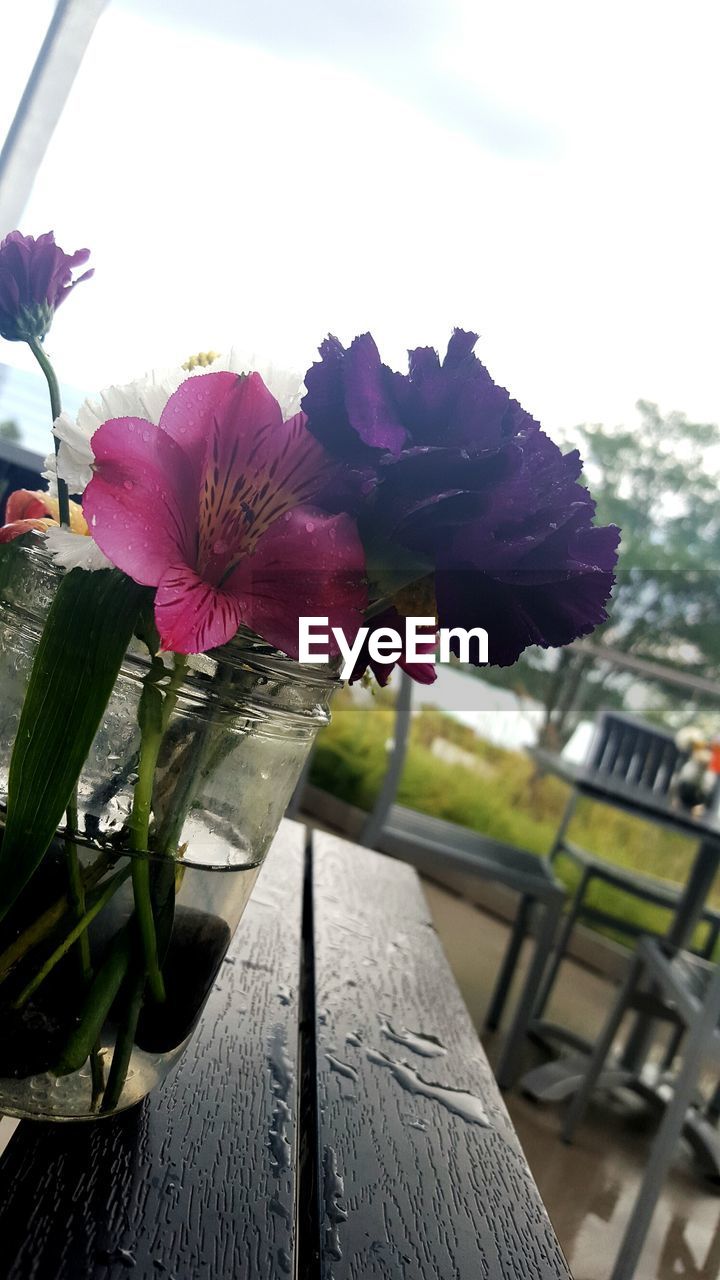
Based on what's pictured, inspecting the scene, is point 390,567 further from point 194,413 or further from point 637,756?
point 637,756

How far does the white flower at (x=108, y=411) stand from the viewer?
0.32m

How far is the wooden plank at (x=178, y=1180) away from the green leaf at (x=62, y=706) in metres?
0.10

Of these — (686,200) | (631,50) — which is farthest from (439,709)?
(631,50)

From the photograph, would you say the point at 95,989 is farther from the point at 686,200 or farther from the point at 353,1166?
the point at 686,200

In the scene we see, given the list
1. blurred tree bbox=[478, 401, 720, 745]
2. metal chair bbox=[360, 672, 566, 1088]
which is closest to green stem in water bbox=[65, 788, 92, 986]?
metal chair bbox=[360, 672, 566, 1088]

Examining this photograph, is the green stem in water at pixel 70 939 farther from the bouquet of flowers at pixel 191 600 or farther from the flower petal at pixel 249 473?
the flower petal at pixel 249 473

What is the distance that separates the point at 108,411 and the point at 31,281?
6 centimetres

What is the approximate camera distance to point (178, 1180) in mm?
383

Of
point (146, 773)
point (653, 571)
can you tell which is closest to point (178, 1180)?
point (146, 773)

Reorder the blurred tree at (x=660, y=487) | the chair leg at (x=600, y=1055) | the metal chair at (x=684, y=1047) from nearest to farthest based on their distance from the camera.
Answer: the metal chair at (x=684, y=1047) → the chair leg at (x=600, y=1055) → the blurred tree at (x=660, y=487)

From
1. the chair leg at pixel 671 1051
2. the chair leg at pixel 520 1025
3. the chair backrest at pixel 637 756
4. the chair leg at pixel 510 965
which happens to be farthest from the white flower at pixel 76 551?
the chair backrest at pixel 637 756

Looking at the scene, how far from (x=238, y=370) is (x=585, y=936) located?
435 cm

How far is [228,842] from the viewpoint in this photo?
383 millimetres

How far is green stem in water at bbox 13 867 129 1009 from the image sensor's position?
35cm
